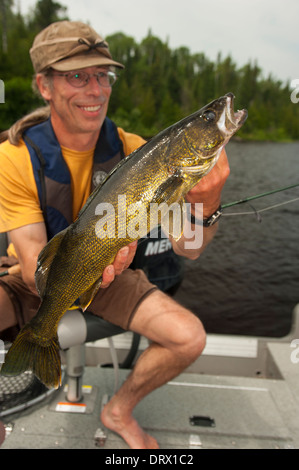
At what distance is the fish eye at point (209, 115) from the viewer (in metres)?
1.88

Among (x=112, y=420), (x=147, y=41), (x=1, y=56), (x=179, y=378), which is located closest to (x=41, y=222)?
(x=112, y=420)

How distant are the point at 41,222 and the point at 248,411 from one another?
2.23 m

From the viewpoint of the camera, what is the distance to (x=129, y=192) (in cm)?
190

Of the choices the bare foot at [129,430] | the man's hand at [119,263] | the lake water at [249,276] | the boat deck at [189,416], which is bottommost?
the lake water at [249,276]

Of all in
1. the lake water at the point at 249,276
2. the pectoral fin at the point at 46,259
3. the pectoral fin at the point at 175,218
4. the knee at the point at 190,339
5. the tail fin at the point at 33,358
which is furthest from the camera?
the lake water at the point at 249,276

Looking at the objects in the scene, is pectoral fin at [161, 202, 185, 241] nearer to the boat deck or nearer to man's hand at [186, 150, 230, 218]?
man's hand at [186, 150, 230, 218]

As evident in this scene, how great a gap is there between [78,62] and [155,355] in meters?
2.23

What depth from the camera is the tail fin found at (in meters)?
2.26

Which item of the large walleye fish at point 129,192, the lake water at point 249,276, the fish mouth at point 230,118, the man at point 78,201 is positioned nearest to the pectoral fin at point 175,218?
the large walleye fish at point 129,192

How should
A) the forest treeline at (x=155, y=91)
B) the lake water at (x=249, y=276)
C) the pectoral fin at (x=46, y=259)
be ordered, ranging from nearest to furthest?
1. the pectoral fin at (x=46, y=259)
2. the lake water at (x=249, y=276)
3. the forest treeline at (x=155, y=91)

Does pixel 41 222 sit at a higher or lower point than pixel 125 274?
higher

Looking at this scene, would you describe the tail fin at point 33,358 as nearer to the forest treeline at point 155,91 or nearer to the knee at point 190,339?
the knee at point 190,339

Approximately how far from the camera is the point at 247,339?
3898 mm
